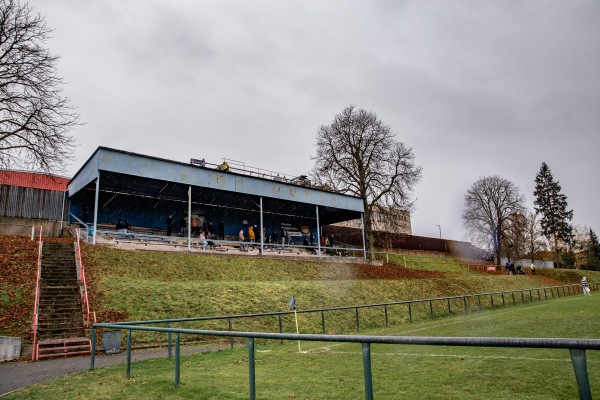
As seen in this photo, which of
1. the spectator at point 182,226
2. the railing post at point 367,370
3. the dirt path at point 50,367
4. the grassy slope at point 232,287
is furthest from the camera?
the spectator at point 182,226

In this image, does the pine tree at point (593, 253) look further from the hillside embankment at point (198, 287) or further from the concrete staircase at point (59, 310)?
the concrete staircase at point (59, 310)

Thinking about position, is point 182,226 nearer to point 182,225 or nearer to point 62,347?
point 182,225

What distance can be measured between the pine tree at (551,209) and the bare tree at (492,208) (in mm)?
18006

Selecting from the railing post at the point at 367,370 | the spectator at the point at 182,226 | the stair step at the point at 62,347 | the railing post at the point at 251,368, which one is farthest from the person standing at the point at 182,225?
the railing post at the point at 367,370

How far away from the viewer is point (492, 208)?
58.1 metres

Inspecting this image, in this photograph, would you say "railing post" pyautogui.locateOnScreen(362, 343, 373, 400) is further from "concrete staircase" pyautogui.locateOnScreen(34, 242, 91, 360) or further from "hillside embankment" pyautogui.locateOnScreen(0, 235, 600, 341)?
"concrete staircase" pyautogui.locateOnScreen(34, 242, 91, 360)

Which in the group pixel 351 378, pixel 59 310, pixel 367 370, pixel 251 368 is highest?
pixel 59 310

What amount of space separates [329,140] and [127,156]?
21.3 meters

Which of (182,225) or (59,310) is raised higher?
(182,225)

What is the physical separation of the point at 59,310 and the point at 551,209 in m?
78.0

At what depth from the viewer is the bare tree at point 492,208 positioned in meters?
56.6

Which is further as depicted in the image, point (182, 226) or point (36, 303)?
point (182, 226)

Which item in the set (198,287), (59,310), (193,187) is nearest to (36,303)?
(59,310)

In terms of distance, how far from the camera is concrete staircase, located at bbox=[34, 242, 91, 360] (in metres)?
12.2
